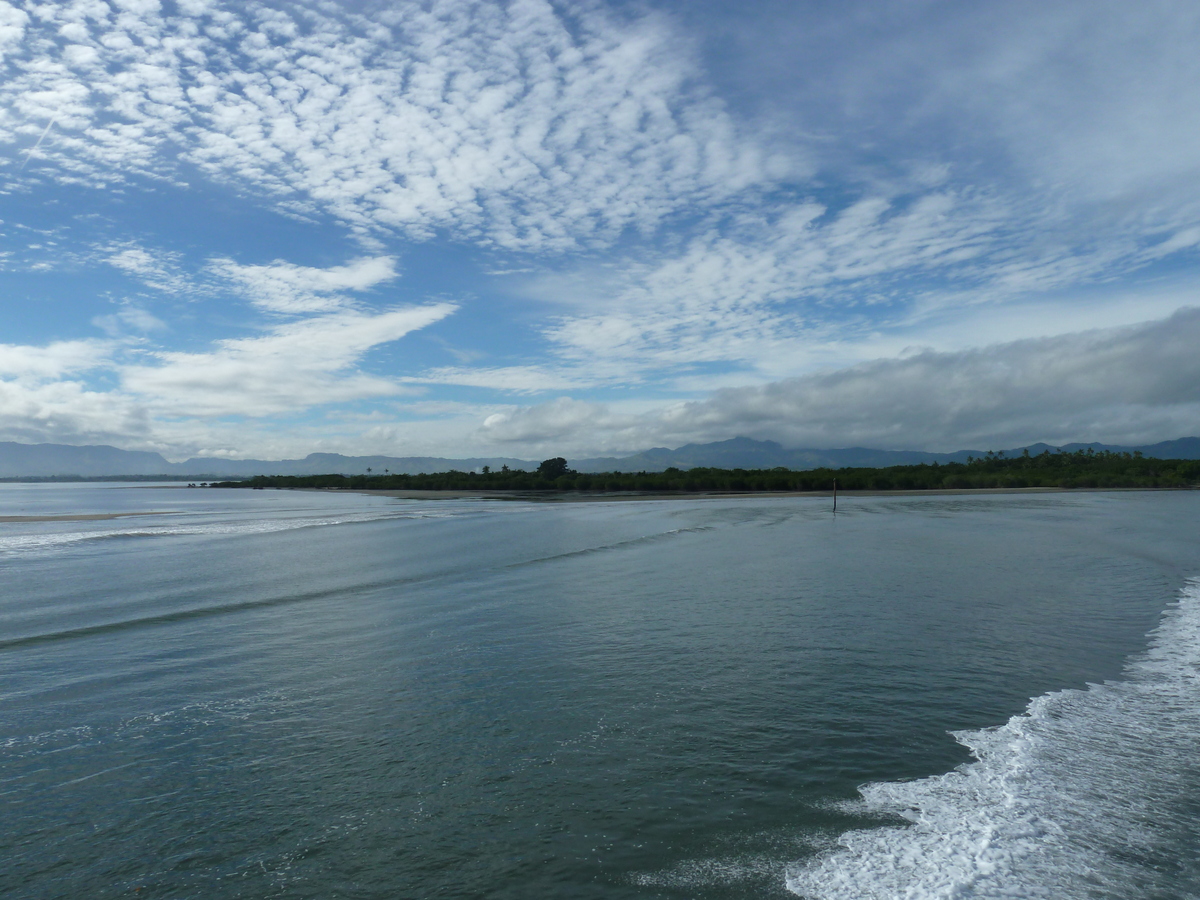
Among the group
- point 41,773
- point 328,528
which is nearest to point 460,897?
point 41,773

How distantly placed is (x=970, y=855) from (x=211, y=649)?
14290 millimetres

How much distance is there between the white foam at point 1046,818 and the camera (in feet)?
19.4

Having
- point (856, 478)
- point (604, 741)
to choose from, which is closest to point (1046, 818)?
point (604, 741)

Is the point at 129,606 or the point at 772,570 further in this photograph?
the point at 772,570

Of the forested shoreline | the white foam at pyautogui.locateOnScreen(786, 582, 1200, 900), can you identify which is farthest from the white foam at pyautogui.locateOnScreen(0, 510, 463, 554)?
the forested shoreline

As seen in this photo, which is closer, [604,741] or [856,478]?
[604,741]

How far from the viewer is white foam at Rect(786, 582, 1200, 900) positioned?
5.91 metres

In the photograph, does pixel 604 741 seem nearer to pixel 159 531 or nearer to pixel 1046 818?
pixel 1046 818

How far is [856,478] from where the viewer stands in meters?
126

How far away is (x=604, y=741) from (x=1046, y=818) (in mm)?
5136

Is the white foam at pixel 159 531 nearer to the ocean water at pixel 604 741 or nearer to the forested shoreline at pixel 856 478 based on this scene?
the ocean water at pixel 604 741

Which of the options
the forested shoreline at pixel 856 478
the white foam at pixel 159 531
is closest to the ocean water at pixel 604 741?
the white foam at pixel 159 531

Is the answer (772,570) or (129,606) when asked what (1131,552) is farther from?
(129,606)

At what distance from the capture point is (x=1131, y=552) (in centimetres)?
2897
